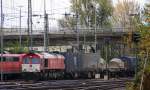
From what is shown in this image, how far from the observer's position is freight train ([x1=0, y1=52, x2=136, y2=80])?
5428 cm

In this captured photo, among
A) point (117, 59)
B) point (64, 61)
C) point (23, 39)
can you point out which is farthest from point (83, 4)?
point (64, 61)

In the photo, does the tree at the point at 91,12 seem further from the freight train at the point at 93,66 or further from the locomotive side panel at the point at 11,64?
the locomotive side panel at the point at 11,64

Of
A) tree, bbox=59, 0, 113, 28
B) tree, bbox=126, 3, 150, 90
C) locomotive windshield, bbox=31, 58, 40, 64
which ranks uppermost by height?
tree, bbox=59, 0, 113, 28

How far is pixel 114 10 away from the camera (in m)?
106

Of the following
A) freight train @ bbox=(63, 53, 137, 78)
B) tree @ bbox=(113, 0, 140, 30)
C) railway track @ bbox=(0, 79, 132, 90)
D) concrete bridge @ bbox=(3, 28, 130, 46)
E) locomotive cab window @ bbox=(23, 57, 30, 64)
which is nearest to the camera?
railway track @ bbox=(0, 79, 132, 90)

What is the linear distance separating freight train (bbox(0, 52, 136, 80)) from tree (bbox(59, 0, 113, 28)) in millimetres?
33593

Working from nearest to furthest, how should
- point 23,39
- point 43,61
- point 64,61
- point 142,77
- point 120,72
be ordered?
point 142,77 → point 43,61 → point 64,61 → point 120,72 → point 23,39

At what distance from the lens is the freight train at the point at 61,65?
54281 millimetres

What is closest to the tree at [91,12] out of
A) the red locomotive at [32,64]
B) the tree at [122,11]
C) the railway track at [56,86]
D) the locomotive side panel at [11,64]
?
the tree at [122,11]

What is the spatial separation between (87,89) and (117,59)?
35.5 meters

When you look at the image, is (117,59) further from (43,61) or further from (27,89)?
(27,89)

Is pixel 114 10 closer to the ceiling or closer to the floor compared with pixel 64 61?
closer to the ceiling

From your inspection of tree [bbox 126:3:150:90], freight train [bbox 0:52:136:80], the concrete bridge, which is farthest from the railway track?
the concrete bridge

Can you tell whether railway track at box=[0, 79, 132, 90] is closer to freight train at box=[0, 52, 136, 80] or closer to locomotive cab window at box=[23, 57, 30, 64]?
freight train at box=[0, 52, 136, 80]
